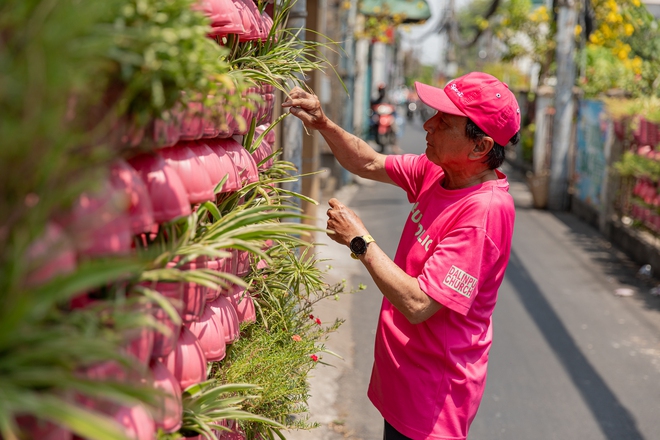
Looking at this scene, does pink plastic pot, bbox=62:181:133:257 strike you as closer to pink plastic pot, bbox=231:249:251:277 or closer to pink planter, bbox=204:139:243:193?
pink planter, bbox=204:139:243:193

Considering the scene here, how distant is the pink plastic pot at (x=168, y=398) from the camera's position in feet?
4.88

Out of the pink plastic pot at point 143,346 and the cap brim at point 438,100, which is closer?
the pink plastic pot at point 143,346

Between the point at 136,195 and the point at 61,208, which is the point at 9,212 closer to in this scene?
the point at 61,208

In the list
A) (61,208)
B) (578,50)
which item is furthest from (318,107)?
(578,50)

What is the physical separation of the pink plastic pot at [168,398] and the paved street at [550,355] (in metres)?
2.59

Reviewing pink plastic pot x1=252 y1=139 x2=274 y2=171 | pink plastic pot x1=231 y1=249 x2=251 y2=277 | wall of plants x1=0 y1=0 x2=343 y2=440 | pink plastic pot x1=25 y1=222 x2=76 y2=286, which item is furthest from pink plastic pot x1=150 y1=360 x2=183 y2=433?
pink plastic pot x1=252 y1=139 x2=274 y2=171

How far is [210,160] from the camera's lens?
179 cm

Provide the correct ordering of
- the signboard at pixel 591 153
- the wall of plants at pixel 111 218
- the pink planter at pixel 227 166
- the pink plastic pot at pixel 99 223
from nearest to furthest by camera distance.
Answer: the wall of plants at pixel 111 218 → the pink plastic pot at pixel 99 223 → the pink planter at pixel 227 166 → the signboard at pixel 591 153

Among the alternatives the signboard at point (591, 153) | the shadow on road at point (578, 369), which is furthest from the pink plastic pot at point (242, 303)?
the signboard at point (591, 153)

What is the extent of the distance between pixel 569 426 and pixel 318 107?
115 inches

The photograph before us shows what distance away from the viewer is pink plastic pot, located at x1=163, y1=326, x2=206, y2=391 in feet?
5.39

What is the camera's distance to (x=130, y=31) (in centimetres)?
112

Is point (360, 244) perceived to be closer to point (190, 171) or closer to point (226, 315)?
point (226, 315)

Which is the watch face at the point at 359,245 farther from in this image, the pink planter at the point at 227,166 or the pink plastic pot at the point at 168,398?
the pink plastic pot at the point at 168,398
